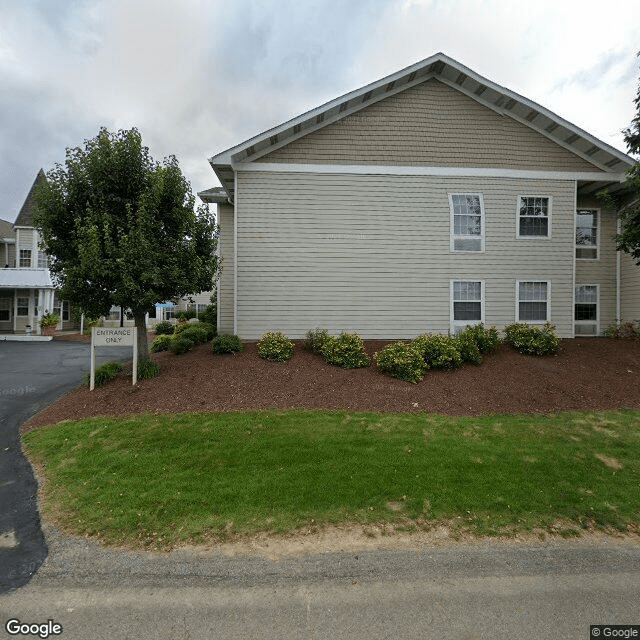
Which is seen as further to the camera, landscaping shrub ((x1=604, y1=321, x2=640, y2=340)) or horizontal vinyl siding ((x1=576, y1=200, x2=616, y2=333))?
horizontal vinyl siding ((x1=576, y1=200, x2=616, y2=333))

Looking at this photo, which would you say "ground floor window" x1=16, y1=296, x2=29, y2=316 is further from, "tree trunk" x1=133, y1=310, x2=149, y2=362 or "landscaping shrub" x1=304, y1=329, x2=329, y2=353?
"landscaping shrub" x1=304, y1=329, x2=329, y2=353

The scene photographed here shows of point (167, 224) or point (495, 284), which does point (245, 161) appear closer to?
point (167, 224)

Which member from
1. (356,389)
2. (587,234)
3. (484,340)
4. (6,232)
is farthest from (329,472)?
(6,232)

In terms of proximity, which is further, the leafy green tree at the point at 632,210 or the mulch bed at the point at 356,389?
the leafy green tree at the point at 632,210

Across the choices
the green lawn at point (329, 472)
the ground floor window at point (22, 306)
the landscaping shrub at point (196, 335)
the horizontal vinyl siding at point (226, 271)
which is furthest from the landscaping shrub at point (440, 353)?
the ground floor window at point (22, 306)

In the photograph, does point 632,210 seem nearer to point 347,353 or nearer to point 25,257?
point 347,353

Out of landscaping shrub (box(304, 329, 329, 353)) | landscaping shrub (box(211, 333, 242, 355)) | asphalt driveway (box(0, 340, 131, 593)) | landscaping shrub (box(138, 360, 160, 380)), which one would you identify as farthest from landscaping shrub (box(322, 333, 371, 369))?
asphalt driveway (box(0, 340, 131, 593))

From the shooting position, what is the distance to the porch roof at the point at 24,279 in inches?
840

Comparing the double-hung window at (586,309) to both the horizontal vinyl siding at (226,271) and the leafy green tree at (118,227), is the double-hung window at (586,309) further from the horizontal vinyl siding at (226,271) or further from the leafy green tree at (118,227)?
the leafy green tree at (118,227)

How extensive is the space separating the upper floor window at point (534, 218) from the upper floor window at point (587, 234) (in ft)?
7.22

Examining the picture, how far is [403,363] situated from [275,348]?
362 cm

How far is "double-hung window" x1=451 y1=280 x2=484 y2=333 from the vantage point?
12367 millimetres

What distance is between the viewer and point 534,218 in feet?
41.2

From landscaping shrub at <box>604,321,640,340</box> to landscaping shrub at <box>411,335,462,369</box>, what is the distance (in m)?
8.13
